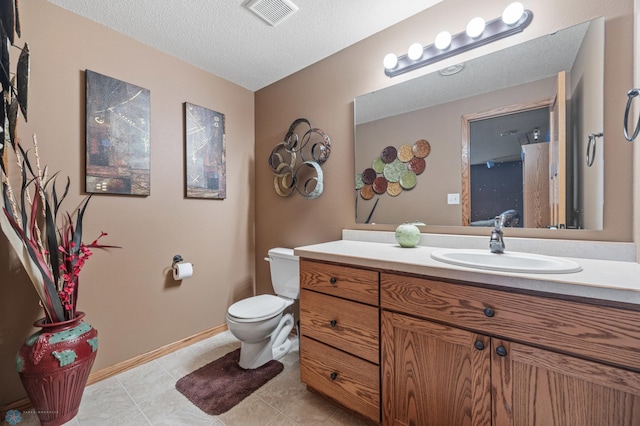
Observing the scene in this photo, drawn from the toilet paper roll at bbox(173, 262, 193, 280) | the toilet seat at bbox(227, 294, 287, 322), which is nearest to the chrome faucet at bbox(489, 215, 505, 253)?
the toilet seat at bbox(227, 294, 287, 322)

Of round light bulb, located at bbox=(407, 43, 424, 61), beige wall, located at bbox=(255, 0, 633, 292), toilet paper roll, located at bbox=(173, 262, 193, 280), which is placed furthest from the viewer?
toilet paper roll, located at bbox=(173, 262, 193, 280)

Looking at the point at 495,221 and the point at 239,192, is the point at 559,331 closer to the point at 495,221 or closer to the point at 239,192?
the point at 495,221

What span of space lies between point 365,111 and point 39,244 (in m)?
2.06

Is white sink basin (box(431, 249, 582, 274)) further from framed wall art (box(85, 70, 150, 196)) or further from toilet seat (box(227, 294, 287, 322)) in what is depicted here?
framed wall art (box(85, 70, 150, 196))

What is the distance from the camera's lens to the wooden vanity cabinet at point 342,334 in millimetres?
1223

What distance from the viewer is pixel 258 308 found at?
1.82 meters

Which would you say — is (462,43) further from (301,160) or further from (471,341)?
(471,341)

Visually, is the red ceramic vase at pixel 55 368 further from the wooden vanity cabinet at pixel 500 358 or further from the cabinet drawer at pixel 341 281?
the wooden vanity cabinet at pixel 500 358

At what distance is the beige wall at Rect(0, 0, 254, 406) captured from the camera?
1.48 m

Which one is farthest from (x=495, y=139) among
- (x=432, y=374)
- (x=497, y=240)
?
(x=432, y=374)

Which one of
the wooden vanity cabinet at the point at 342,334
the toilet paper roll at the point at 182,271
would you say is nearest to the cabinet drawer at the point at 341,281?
the wooden vanity cabinet at the point at 342,334

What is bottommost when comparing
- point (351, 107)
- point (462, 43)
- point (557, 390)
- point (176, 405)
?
point (176, 405)

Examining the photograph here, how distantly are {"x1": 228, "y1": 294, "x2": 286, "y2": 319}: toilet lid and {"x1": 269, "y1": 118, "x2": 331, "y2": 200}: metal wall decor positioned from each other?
864 mm

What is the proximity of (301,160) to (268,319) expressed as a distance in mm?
1292
